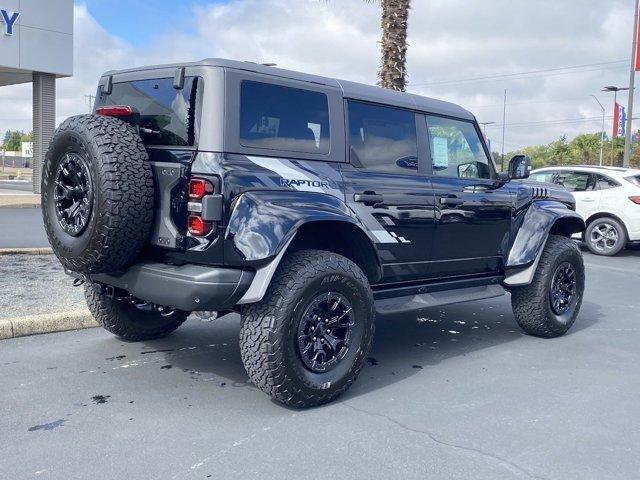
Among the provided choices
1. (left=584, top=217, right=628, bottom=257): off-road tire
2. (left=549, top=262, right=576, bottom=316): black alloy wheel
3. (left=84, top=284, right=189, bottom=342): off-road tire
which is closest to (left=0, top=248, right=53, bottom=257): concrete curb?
(left=84, top=284, right=189, bottom=342): off-road tire

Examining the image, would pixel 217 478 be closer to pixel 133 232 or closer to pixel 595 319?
pixel 133 232

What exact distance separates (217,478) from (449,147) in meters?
3.46

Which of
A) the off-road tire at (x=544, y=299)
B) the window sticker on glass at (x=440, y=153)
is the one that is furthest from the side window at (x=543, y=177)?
the window sticker on glass at (x=440, y=153)

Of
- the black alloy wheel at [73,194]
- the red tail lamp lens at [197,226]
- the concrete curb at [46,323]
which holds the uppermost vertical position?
the black alloy wheel at [73,194]

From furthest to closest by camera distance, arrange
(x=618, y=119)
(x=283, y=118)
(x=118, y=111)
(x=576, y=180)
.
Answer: (x=618, y=119) → (x=576, y=180) → (x=283, y=118) → (x=118, y=111)

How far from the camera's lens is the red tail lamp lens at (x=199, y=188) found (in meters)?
3.77

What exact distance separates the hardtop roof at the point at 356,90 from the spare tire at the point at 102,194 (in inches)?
26.8

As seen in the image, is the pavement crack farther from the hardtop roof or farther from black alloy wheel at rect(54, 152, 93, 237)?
the hardtop roof

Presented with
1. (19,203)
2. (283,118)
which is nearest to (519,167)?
(283,118)

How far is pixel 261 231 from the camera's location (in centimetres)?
382

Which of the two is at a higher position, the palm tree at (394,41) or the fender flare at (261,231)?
the palm tree at (394,41)

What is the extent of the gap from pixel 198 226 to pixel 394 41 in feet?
28.9

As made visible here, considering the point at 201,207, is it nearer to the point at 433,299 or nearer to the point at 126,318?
the point at 126,318

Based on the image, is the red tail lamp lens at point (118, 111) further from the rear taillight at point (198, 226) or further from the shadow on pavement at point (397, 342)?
the shadow on pavement at point (397, 342)
